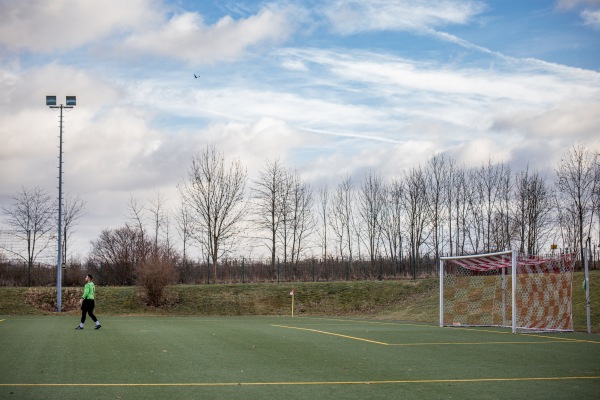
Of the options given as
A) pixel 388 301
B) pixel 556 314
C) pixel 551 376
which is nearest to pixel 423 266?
pixel 388 301

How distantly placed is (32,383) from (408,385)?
19.9ft

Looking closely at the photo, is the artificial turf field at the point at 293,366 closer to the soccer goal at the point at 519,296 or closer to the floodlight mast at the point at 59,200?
the soccer goal at the point at 519,296

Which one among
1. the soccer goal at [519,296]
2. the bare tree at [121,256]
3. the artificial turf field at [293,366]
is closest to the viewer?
the artificial turf field at [293,366]

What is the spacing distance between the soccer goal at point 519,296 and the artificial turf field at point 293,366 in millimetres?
5385

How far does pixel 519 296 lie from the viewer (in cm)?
3053

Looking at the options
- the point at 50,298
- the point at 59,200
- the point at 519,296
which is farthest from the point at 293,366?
the point at 50,298

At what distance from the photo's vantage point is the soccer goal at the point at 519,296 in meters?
25.2

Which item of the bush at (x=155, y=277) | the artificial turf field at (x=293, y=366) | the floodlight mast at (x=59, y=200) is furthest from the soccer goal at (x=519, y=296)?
the floodlight mast at (x=59, y=200)

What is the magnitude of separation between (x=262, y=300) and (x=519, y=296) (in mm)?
17911

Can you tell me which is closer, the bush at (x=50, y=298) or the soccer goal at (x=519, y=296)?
the soccer goal at (x=519, y=296)

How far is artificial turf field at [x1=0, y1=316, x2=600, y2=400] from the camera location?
33.3 feet

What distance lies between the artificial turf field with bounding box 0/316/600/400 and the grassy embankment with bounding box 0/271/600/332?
Answer: 19294 mm

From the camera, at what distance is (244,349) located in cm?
1603

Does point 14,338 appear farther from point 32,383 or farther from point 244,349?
point 32,383
